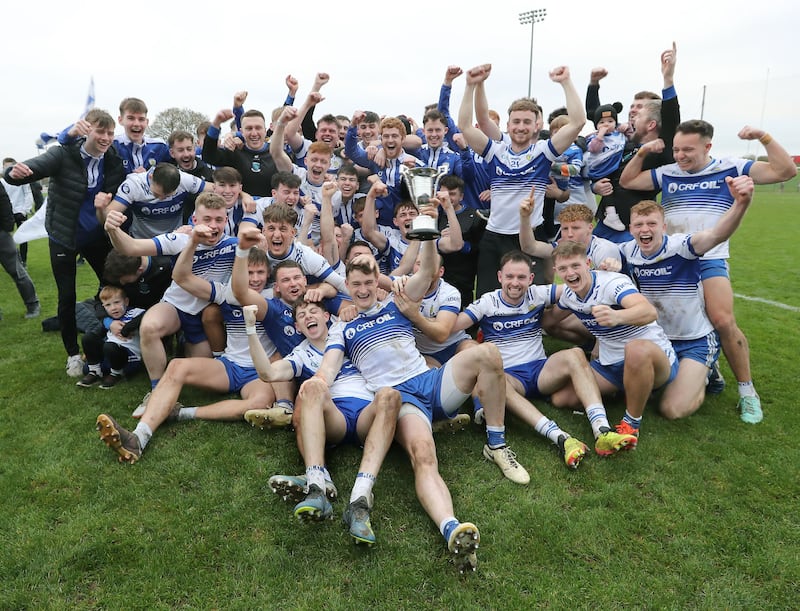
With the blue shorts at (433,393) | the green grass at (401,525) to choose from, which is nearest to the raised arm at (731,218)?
the green grass at (401,525)

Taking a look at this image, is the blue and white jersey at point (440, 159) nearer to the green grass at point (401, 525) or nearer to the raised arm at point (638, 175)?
the raised arm at point (638, 175)

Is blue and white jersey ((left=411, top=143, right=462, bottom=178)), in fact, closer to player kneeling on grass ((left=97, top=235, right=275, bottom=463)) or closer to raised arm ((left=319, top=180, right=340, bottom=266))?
raised arm ((left=319, top=180, right=340, bottom=266))

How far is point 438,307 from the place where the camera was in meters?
4.37

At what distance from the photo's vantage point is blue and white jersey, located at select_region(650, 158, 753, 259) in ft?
14.8

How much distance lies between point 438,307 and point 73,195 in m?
3.75

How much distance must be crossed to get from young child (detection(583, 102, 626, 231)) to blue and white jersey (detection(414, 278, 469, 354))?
2.69 metres

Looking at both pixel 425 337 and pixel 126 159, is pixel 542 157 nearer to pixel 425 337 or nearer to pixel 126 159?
pixel 425 337

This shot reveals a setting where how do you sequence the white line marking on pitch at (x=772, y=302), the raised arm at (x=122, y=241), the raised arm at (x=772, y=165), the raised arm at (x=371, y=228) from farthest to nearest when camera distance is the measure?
the white line marking on pitch at (x=772, y=302) → the raised arm at (x=371, y=228) → the raised arm at (x=772, y=165) → the raised arm at (x=122, y=241)

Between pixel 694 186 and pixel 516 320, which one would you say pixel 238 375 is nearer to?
pixel 516 320

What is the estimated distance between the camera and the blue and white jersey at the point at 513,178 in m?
4.97

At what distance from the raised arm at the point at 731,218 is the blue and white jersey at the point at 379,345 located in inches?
93.6

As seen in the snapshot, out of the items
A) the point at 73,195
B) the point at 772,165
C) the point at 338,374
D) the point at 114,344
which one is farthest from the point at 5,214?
the point at 772,165

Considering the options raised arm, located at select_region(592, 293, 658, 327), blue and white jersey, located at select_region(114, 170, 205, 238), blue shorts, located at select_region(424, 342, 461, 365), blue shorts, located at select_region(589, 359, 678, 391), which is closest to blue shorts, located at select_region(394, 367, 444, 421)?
blue shorts, located at select_region(424, 342, 461, 365)

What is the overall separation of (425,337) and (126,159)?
391cm
